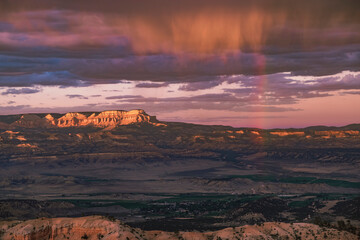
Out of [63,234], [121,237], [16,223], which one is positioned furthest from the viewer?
[16,223]

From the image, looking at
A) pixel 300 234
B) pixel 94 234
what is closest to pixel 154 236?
pixel 94 234

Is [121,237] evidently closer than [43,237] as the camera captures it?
Yes

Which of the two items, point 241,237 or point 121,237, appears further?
point 241,237

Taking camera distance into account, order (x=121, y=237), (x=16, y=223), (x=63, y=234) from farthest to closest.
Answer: (x=16, y=223) → (x=63, y=234) → (x=121, y=237)

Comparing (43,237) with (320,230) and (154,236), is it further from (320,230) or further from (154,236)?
(320,230)

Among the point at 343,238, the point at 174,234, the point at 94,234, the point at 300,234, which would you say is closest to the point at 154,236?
the point at 174,234

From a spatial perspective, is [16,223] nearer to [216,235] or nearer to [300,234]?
[216,235]

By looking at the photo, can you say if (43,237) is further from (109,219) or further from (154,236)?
(154,236)
